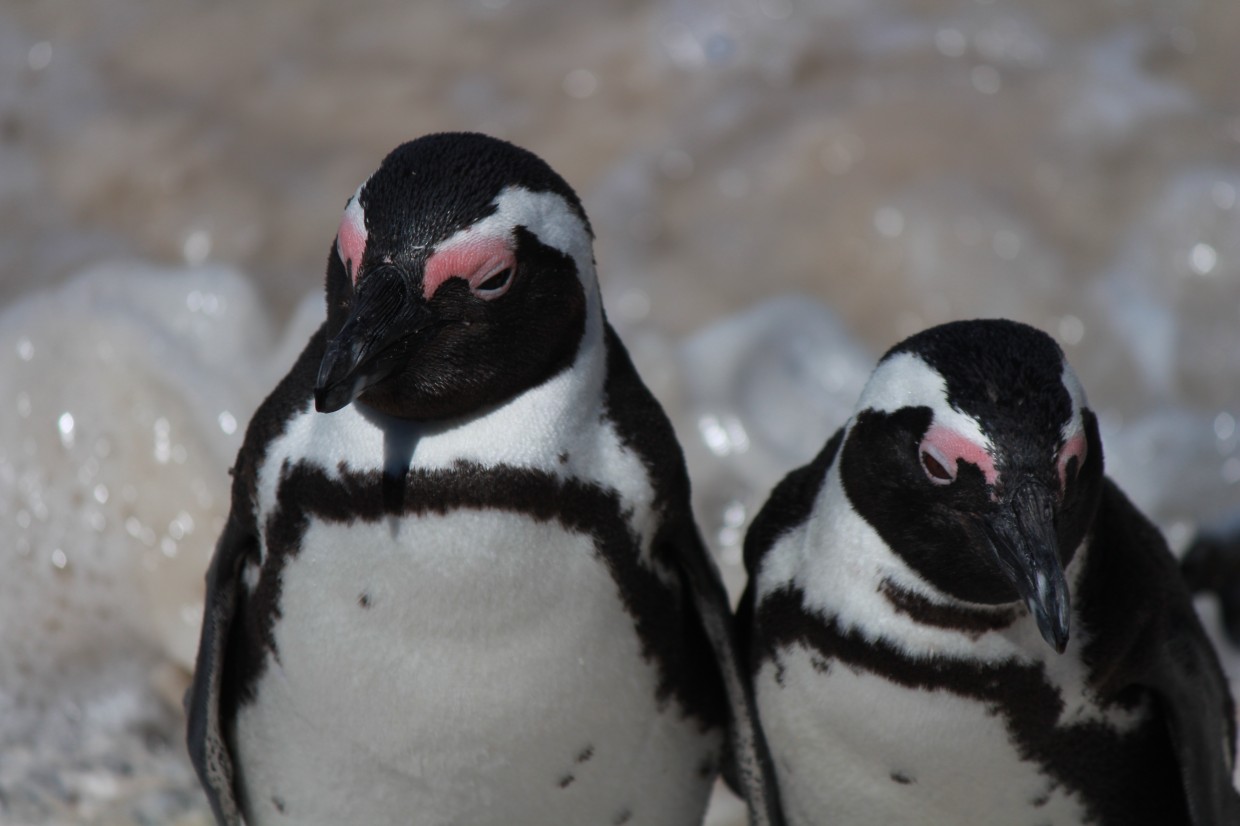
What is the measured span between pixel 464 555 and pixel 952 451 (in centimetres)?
69

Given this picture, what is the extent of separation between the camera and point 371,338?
1963mm

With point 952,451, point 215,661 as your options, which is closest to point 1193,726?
point 952,451

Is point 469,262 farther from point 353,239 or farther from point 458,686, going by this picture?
point 458,686

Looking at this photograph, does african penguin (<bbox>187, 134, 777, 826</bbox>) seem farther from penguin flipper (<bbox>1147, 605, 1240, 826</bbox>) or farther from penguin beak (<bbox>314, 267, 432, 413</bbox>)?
penguin flipper (<bbox>1147, 605, 1240, 826</bbox>)

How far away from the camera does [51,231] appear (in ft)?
17.0

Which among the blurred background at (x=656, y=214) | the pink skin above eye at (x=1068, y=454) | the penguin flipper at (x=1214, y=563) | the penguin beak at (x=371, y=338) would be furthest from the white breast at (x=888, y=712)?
the blurred background at (x=656, y=214)

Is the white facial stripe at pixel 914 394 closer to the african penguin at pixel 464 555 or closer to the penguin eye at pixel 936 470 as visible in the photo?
the penguin eye at pixel 936 470

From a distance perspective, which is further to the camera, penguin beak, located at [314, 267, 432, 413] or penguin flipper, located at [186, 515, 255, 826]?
penguin flipper, located at [186, 515, 255, 826]

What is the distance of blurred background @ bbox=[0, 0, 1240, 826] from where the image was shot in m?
3.76

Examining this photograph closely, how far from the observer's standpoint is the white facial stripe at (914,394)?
2039mm

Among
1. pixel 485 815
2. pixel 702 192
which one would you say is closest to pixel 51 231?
pixel 702 192

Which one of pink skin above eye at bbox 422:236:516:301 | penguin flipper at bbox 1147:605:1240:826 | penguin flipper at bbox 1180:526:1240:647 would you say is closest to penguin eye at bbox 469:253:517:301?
pink skin above eye at bbox 422:236:516:301

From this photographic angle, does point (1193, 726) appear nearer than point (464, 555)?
No

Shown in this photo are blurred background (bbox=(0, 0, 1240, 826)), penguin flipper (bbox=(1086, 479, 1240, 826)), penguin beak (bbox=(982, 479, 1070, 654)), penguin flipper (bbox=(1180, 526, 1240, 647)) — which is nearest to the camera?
penguin beak (bbox=(982, 479, 1070, 654))
